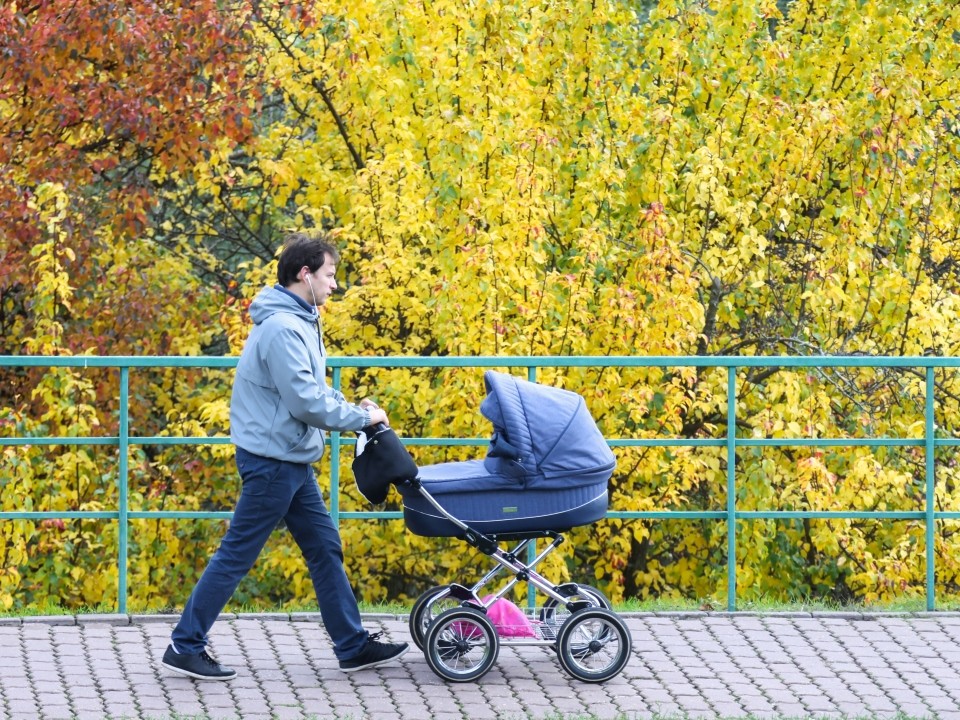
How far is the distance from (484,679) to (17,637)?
6.72ft

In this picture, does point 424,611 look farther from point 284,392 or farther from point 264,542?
point 284,392

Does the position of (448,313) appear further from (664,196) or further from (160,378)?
(160,378)

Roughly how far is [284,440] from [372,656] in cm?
95

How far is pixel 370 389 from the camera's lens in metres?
11.0

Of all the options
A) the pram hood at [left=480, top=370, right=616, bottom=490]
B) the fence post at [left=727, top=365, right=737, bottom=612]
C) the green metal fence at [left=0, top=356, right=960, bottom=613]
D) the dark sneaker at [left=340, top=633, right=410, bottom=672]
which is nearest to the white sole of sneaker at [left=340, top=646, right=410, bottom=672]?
the dark sneaker at [left=340, top=633, right=410, bottom=672]

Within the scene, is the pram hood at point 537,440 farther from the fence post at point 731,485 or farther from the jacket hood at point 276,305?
the fence post at point 731,485

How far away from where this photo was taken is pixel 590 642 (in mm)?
6188

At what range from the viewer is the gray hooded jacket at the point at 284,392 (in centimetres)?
589

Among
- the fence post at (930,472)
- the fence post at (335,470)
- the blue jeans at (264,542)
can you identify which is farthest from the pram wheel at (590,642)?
the fence post at (930,472)

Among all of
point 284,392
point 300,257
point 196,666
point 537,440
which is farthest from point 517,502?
point 196,666

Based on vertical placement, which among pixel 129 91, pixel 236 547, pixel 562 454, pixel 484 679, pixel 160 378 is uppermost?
pixel 129 91

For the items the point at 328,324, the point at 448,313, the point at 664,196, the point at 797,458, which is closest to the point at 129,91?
the point at 328,324

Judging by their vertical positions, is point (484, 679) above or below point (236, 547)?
below

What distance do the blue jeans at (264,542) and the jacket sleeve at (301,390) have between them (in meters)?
0.28
